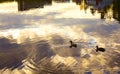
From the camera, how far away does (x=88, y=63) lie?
29.3 meters

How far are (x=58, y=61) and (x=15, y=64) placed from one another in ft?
13.5

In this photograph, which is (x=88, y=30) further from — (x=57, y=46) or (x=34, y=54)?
(x=34, y=54)

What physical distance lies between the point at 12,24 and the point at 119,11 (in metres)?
21.6

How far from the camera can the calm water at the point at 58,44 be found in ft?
93.3

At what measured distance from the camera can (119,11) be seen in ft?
197

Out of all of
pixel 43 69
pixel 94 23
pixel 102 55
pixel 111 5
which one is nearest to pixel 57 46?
pixel 102 55

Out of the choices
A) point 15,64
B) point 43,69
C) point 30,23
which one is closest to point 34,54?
point 15,64

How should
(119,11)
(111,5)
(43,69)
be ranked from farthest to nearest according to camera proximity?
(111,5) → (119,11) → (43,69)

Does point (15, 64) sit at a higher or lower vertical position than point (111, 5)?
lower

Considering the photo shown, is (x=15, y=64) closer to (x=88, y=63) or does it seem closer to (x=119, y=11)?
(x=88, y=63)

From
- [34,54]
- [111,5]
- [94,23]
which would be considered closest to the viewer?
[34,54]

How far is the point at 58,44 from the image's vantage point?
122 ft

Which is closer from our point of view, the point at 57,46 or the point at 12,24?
the point at 57,46

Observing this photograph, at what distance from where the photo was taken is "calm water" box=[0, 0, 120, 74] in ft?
93.3
